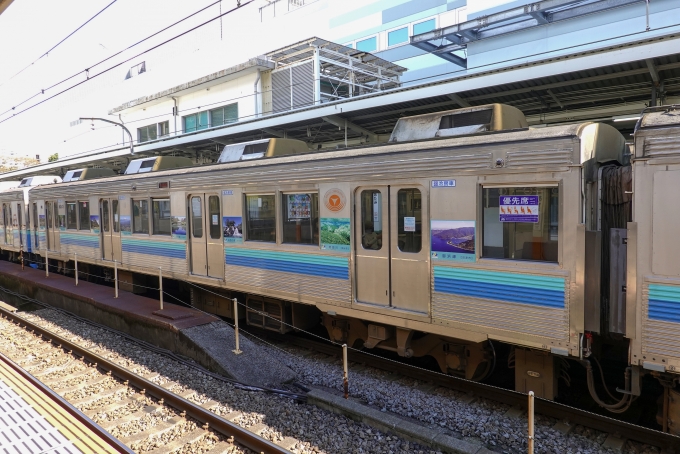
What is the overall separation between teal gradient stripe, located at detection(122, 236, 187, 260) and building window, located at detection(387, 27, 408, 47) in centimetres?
1493

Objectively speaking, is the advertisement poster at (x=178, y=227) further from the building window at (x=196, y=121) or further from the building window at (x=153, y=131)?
the building window at (x=153, y=131)

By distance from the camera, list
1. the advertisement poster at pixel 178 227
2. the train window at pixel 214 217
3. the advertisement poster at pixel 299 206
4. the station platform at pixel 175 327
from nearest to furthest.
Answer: the station platform at pixel 175 327 < the advertisement poster at pixel 299 206 < the train window at pixel 214 217 < the advertisement poster at pixel 178 227

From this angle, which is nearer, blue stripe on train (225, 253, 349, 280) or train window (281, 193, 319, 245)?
blue stripe on train (225, 253, 349, 280)

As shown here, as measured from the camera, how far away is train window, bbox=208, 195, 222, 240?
31.2 ft

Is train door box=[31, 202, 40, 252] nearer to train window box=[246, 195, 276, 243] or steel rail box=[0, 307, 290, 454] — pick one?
steel rail box=[0, 307, 290, 454]

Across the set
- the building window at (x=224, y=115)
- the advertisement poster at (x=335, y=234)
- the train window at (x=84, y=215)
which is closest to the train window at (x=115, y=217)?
the train window at (x=84, y=215)

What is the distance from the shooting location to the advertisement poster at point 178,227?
1030 centimetres

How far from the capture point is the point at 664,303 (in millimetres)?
4648

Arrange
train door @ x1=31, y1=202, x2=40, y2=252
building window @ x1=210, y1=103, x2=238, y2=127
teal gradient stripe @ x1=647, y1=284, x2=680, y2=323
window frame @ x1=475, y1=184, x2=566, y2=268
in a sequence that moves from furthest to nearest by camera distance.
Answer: building window @ x1=210, y1=103, x2=238, y2=127 < train door @ x1=31, y1=202, x2=40, y2=252 < window frame @ x1=475, y1=184, x2=566, y2=268 < teal gradient stripe @ x1=647, y1=284, x2=680, y2=323

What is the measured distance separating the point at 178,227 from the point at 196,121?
14.3 meters

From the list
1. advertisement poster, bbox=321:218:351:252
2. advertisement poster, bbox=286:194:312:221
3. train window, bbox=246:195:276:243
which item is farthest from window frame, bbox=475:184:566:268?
train window, bbox=246:195:276:243

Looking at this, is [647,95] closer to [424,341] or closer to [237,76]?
[424,341]

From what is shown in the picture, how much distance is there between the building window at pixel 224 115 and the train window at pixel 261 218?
13.5 meters

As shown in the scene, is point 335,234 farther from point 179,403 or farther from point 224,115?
point 224,115
